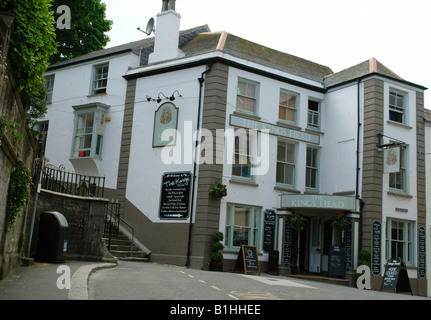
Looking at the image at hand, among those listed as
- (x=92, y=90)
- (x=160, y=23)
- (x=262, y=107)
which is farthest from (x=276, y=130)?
(x=92, y=90)

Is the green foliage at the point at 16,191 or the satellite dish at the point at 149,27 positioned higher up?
the satellite dish at the point at 149,27

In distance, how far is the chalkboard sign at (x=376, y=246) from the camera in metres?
20.5

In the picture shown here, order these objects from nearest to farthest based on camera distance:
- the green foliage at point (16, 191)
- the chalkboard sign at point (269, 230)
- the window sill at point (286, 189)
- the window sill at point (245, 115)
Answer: the green foliage at point (16, 191) < the chalkboard sign at point (269, 230) < the window sill at point (245, 115) < the window sill at point (286, 189)

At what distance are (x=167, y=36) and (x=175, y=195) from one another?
7215mm

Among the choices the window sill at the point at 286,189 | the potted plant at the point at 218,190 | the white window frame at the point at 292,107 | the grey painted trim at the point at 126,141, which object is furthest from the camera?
the white window frame at the point at 292,107

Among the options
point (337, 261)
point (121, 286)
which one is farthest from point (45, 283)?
point (337, 261)

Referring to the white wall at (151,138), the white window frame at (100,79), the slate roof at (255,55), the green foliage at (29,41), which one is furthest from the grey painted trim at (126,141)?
the green foliage at (29,41)

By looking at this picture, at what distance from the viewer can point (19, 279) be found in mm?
10781

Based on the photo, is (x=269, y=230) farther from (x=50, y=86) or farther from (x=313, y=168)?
(x=50, y=86)

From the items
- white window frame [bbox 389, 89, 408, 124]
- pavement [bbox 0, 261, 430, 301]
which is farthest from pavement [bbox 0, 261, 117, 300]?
white window frame [bbox 389, 89, 408, 124]

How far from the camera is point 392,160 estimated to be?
2100cm

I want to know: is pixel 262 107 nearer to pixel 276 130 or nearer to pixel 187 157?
pixel 276 130

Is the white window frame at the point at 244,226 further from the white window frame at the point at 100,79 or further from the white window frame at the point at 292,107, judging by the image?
the white window frame at the point at 100,79
